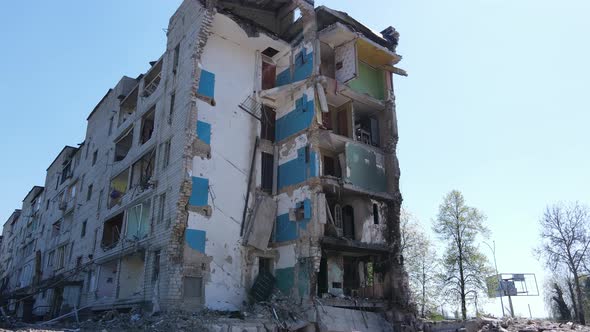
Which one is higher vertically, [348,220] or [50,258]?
[348,220]

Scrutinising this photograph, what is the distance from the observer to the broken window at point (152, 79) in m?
28.5

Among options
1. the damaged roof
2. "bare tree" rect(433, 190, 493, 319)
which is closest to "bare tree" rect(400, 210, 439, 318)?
"bare tree" rect(433, 190, 493, 319)

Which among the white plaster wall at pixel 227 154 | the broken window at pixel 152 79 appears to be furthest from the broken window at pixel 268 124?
the broken window at pixel 152 79

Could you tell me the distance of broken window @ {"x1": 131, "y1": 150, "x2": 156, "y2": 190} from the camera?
25594mm

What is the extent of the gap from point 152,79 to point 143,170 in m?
6.77

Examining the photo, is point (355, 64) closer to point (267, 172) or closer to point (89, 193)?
point (267, 172)

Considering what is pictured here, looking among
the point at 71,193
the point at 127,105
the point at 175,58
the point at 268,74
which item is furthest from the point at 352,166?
the point at 71,193

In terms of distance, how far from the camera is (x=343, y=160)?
78.0 feet

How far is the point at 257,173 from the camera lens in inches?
954

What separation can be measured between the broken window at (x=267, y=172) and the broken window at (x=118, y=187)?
971 cm

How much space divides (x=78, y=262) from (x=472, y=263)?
3033 centimetres

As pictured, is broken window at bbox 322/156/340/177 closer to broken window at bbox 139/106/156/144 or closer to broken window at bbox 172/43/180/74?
broken window at bbox 172/43/180/74

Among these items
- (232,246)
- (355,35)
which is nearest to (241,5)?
(355,35)

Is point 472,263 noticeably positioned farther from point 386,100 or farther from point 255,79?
point 255,79
